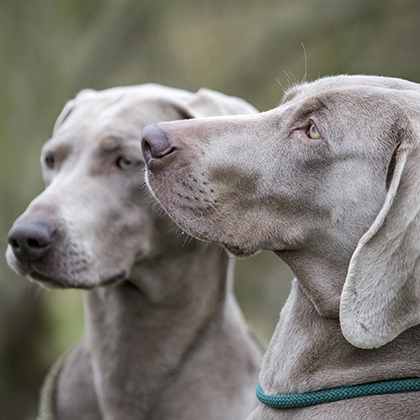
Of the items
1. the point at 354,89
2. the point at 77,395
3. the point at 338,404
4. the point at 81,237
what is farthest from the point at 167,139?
the point at 77,395

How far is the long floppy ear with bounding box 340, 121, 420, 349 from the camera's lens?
2.02 m

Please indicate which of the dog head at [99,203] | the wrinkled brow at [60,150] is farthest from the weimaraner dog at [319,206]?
the wrinkled brow at [60,150]

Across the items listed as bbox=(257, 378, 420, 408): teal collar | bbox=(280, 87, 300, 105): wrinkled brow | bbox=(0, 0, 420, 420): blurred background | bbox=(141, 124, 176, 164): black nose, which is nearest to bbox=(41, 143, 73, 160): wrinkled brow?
bbox=(141, 124, 176, 164): black nose

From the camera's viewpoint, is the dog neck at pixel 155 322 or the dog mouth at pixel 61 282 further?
the dog neck at pixel 155 322

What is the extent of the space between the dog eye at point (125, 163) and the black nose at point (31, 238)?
496mm

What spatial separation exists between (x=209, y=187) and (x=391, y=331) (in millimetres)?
811

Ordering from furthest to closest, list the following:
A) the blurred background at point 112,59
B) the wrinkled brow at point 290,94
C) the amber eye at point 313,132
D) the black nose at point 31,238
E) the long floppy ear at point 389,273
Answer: the blurred background at point 112,59 < the black nose at point 31,238 < the wrinkled brow at point 290,94 < the amber eye at point 313,132 < the long floppy ear at point 389,273

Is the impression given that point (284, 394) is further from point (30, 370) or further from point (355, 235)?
point (30, 370)

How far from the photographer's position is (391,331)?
6.68 ft

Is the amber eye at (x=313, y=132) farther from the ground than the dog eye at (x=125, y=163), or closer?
farther from the ground

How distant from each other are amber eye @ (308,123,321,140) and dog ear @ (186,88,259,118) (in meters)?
1.07

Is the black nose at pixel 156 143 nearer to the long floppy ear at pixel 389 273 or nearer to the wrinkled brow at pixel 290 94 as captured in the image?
the wrinkled brow at pixel 290 94

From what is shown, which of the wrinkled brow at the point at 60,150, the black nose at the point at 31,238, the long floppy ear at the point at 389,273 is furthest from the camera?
the wrinkled brow at the point at 60,150

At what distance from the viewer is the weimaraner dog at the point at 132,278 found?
3096 mm
